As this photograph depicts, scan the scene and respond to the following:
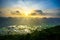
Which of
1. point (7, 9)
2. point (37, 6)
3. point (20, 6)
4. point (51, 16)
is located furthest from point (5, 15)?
point (51, 16)

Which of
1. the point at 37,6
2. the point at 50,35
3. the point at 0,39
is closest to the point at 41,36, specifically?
the point at 50,35

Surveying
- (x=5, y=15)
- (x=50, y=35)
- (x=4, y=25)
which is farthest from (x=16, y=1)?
(x=50, y=35)

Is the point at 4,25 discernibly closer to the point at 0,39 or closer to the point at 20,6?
the point at 0,39

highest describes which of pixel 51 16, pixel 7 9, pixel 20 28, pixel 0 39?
pixel 7 9

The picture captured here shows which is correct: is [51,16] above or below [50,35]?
above

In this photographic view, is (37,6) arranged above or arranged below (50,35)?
above

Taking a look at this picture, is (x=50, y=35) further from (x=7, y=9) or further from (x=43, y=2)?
(x=7, y=9)

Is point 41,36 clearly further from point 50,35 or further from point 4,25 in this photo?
point 4,25
